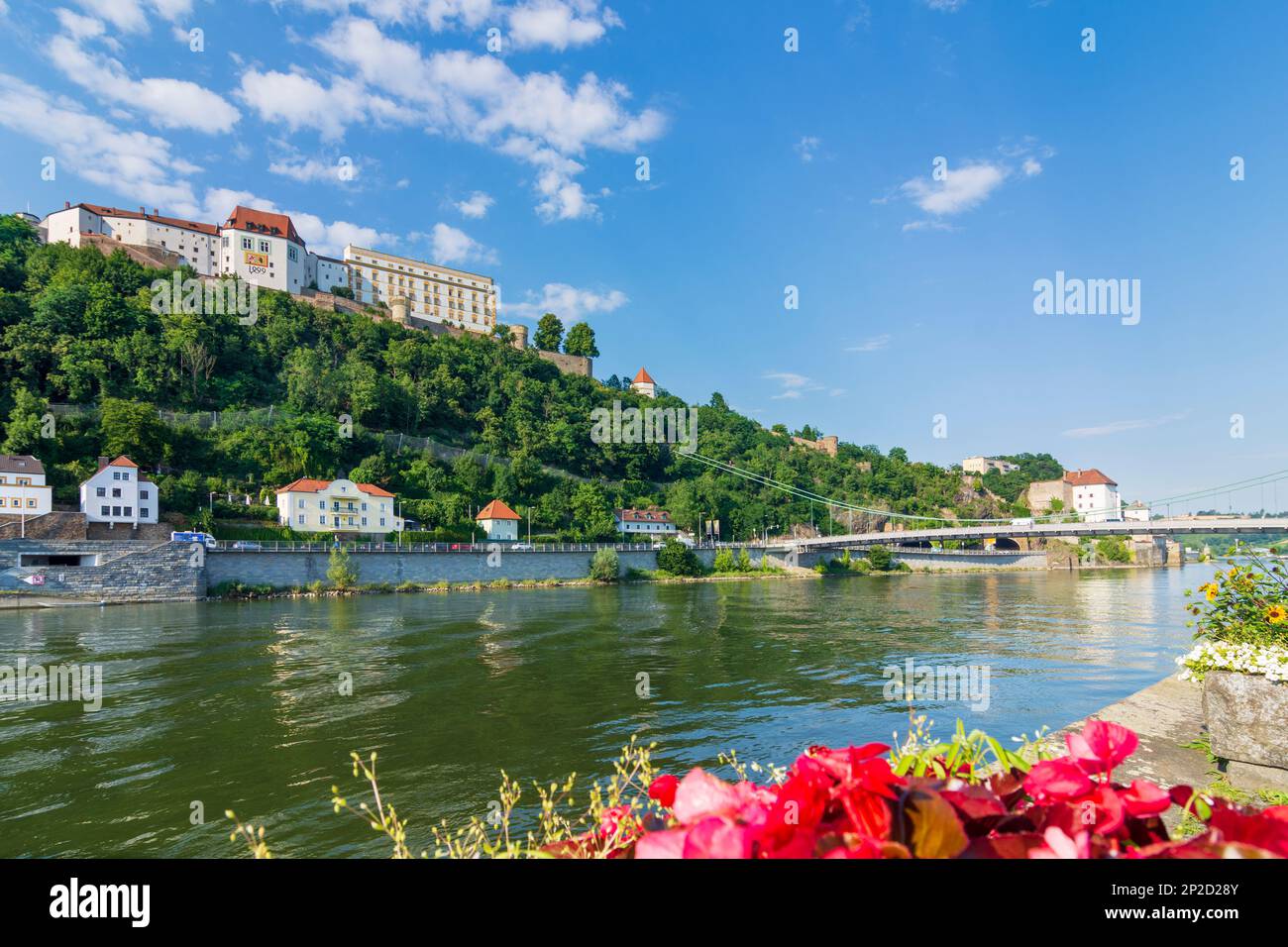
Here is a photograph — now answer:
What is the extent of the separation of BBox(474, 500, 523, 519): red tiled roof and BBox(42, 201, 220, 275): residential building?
50.1m

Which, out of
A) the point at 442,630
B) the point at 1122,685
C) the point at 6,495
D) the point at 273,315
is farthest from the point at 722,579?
the point at 273,315

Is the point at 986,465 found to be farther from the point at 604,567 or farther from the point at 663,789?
the point at 663,789

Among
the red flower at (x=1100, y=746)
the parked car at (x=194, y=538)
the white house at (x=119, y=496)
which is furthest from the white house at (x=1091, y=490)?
the red flower at (x=1100, y=746)

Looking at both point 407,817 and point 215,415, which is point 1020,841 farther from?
point 215,415

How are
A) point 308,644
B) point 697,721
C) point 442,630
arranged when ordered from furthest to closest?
point 442,630 → point 308,644 → point 697,721

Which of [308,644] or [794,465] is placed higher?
[794,465]

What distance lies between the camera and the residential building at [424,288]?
93.2 meters

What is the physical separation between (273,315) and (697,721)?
256 feet

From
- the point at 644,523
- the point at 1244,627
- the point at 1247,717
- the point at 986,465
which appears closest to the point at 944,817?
the point at 1247,717

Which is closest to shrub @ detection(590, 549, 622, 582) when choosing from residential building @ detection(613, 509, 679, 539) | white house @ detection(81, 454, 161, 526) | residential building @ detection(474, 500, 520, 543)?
residential building @ detection(474, 500, 520, 543)

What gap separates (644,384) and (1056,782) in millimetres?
119142

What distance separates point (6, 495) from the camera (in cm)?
3897

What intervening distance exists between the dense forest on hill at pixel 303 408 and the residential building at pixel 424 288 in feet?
45.2

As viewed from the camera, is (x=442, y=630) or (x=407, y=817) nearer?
(x=407, y=817)
